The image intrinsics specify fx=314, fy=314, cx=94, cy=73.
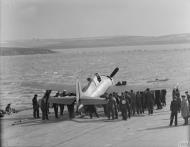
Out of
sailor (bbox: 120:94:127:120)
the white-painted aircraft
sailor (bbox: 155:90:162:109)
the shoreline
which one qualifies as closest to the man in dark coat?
the shoreline

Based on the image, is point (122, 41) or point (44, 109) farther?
point (122, 41)

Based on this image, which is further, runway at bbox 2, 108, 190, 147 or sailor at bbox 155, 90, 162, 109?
sailor at bbox 155, 90, 162, 109

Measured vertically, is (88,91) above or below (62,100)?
above

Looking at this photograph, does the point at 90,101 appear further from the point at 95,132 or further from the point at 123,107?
the point at 95,132

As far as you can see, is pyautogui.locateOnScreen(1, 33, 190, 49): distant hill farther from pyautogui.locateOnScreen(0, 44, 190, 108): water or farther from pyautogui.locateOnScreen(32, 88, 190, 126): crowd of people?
pyautogui.locateOnScreen(32, 88, 190, 126): crowd of people

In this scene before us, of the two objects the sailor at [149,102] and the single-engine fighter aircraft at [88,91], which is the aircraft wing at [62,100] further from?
the sailor at [149,102]

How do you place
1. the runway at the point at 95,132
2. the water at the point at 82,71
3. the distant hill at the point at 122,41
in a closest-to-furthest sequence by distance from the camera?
1. the runway at the point at 95,132
2. the distant hill at the point at 122,41
3. the water at the point at 82,71

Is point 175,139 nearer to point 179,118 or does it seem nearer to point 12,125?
point 179,118

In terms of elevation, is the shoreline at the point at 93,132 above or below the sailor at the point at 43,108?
below

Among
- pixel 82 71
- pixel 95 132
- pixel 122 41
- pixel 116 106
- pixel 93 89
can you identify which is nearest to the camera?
pixel 95 132

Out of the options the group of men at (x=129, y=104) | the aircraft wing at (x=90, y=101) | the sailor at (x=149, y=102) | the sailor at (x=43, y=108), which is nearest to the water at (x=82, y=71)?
the sailor at (x=43, y=108)

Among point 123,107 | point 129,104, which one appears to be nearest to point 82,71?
point 129,104

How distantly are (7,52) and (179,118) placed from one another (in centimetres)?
1318

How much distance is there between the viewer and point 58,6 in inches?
589
